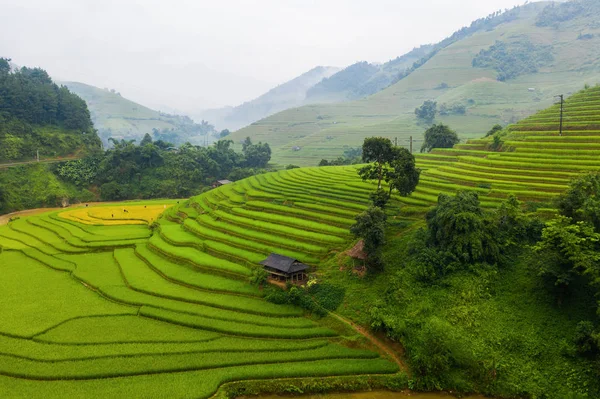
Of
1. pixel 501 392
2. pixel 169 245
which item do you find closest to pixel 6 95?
pixel 169 245

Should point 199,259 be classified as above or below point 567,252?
below

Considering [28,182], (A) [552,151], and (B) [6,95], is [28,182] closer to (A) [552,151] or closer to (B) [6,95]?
(B) [6,95]

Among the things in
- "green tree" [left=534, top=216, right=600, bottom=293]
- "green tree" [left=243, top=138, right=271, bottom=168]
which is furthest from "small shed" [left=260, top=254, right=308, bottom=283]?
"green tree" [left=243, top=138, right=271, bottom=168]

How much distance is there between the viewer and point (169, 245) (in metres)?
30.3

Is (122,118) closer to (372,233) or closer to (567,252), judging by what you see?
(372,233)

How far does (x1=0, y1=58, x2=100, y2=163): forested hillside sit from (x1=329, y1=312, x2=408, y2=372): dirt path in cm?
5793

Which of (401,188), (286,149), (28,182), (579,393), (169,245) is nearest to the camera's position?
(579,393)

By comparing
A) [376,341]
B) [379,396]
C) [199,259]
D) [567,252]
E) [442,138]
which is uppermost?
[442,138]

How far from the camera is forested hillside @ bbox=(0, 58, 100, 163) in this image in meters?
55.7

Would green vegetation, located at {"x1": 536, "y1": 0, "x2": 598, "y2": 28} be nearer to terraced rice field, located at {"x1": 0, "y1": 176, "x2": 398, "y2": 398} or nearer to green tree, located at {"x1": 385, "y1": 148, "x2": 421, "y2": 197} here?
terraced rice field, located at {"x1": 0, "y1": 176, "x2": 398, "y2": 398}

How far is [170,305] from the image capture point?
21219 mm

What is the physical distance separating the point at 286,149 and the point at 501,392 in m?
88.9

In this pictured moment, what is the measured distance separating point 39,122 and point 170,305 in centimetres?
5777

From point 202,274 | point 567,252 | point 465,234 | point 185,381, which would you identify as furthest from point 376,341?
point 202,274
